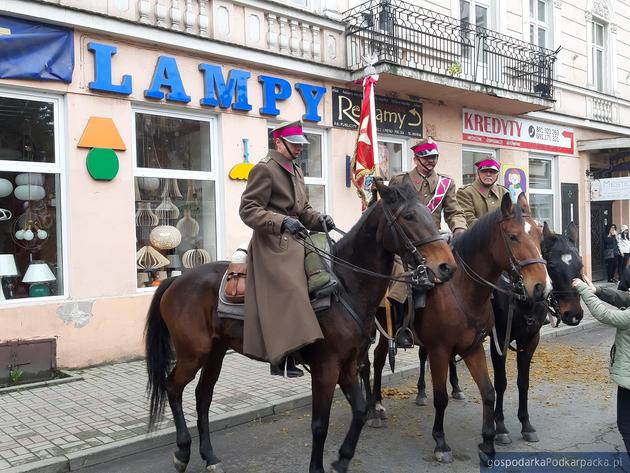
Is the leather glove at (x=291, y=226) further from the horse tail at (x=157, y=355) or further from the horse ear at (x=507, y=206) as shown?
the horse ear at (x=507, y=206)

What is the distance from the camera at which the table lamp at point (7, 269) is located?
724 centimetres

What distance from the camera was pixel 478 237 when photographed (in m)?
4.63

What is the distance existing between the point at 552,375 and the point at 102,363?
612 centimetres

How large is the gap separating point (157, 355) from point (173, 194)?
456 cm

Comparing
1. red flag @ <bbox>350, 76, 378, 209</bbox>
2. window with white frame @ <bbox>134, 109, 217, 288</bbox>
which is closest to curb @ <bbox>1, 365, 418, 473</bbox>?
window with white frame @ <bbox>134, 109, 217, 288</bbox>

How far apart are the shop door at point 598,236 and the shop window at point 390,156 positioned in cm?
915

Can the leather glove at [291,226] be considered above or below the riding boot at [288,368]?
above

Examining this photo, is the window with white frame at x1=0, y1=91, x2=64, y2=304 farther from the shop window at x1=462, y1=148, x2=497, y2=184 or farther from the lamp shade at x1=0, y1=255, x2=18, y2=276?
the shop window at x1=462, y1=148, x2=497, y2=184

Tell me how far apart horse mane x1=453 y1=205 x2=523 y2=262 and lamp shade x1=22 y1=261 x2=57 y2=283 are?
18.3 feet

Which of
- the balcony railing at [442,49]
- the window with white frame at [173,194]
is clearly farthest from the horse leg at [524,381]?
the balcony railing at [442,49]

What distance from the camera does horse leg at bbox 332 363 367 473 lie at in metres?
3.84

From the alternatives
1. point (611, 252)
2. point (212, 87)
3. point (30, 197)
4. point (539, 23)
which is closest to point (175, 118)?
point (212, 87)

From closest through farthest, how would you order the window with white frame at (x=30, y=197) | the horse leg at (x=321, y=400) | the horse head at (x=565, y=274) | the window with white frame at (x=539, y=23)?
the horse leg at (x=321, y=400) < the horse head at (x=565, y=274) < the window with white frame at (x=30, y=197) < the window with white frame at (x=539, y=23)

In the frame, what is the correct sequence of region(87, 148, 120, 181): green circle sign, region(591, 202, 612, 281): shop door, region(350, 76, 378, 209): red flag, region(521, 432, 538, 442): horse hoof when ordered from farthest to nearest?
region(591, 202, 612, 281): shop door < region(350, 76, 378, 209): red flag < region(87, 148, 120, 181): green circle sign < region(521, 432, 538, 442): horse hoof
